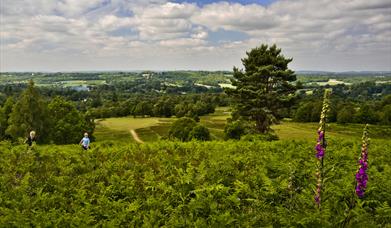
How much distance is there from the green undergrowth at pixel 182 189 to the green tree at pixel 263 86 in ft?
79.4

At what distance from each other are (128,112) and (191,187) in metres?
123

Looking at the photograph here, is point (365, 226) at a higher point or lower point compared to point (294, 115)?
higher

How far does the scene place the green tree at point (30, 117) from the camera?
61.4 metres

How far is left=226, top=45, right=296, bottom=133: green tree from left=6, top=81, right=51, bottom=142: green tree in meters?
35.8

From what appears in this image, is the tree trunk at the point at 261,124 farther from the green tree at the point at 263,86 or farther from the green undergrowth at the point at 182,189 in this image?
the green undergrowth at the point at 182,189

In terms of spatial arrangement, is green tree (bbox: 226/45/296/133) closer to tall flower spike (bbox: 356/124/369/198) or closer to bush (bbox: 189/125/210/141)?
bush (bbox: 189/125/210/141)

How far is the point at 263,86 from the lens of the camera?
44.1m

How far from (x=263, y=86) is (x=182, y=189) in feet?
115

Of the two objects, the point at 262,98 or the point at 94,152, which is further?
the point at 262,98


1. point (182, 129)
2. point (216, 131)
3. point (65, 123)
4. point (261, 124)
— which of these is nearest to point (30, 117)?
point (65, 123)

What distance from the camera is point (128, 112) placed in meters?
131

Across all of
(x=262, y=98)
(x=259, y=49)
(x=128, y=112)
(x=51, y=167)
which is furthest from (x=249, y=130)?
(x=128, y=112)

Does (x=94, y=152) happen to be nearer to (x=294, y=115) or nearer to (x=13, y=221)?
(x=13, y=221)

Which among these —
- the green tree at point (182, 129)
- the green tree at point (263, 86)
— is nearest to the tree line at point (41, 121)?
the green tree at point (182, 129)
